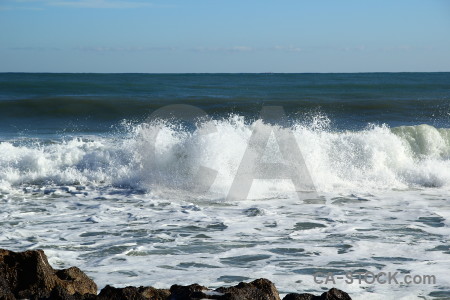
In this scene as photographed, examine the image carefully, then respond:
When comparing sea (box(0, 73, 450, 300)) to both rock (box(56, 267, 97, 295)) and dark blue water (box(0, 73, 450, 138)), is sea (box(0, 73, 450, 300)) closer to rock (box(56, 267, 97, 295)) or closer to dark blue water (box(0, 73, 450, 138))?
rock (box(56, 267, 97, 295))

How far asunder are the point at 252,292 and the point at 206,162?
6.33 meters

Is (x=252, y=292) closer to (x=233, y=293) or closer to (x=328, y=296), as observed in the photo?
(x=233, y=293)

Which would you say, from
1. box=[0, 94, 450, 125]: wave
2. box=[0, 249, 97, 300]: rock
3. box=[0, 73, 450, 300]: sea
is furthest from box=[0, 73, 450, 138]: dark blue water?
box=[0, 249, 97, 300]: rock

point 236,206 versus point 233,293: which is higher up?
point 236,206

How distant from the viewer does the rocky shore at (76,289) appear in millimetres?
3268

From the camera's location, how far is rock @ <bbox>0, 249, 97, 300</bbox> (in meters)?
3.48

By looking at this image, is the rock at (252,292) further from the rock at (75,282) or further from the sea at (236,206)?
the sea at (236,206)

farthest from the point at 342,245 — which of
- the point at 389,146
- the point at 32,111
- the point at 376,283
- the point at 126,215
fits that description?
the point at 32,111

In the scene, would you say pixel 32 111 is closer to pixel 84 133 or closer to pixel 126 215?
pixel 84 133

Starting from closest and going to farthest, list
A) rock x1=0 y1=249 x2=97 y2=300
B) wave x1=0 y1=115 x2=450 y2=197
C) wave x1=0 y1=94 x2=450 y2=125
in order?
rock x1=0 y1=249 x2=97 y2=300 → wave x1=0 y1=115 x2=450 y2=197 → wave x1=0 y1=94 x2=450 y2=125

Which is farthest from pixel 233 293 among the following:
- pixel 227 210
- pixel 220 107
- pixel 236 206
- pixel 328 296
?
pixel 220 107

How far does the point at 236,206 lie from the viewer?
7.63 meters

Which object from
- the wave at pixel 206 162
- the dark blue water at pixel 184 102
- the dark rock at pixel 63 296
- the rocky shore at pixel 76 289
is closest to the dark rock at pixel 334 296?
the rocky shore at pixel 76 289

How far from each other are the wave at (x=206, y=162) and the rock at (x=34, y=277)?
4810 mm
